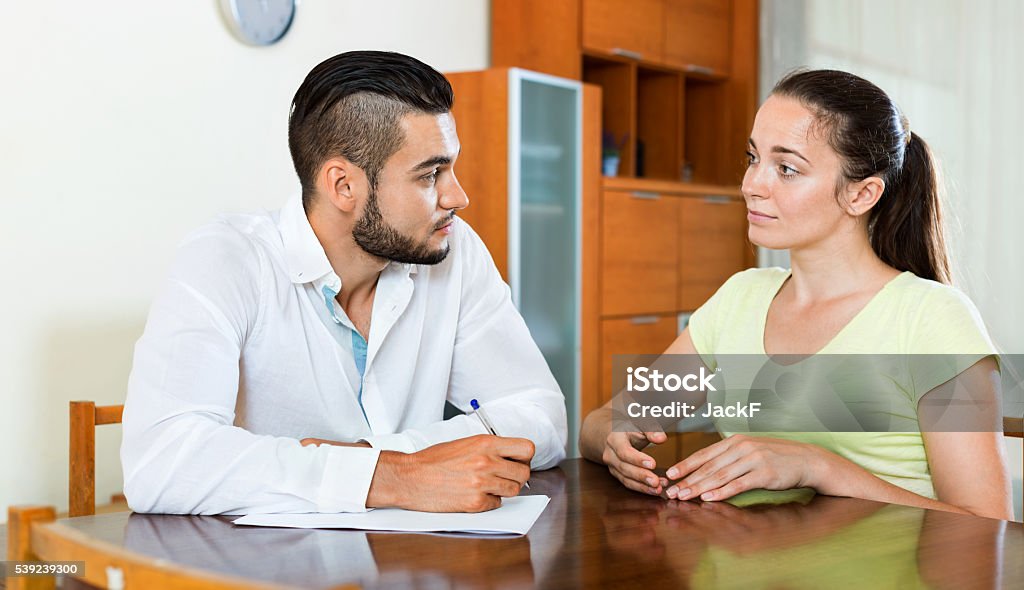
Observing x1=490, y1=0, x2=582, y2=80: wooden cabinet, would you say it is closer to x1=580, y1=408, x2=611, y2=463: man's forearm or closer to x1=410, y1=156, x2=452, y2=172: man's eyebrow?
x1=410, y1=156, x2=452, y2=172: man's eyebrow

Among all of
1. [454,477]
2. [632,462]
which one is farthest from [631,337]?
[454,477]

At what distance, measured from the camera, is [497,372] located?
1.89m

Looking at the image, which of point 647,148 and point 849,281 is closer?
point 849,281

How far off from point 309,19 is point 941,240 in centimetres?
239

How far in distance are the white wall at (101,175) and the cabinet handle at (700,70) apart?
212 cm

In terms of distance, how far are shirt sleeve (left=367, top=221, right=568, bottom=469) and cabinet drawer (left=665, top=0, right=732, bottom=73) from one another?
9.89 ft

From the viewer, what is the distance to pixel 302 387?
171 centimetres

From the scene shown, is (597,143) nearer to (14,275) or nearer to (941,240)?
(14,275)

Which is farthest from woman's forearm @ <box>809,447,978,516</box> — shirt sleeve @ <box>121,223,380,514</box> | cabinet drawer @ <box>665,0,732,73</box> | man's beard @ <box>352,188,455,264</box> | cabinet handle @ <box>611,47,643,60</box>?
cabinet drawer @ <box>665,0,732,73</box>

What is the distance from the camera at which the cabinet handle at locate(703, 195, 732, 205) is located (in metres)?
4.71

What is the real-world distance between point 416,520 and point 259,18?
7.89 feet

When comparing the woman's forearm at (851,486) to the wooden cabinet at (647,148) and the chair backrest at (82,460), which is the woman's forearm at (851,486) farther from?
the wooden cabinet at (647,148)

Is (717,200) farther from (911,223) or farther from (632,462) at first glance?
(632,462)

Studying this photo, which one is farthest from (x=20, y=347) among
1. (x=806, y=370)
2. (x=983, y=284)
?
(x=983, y=284)
